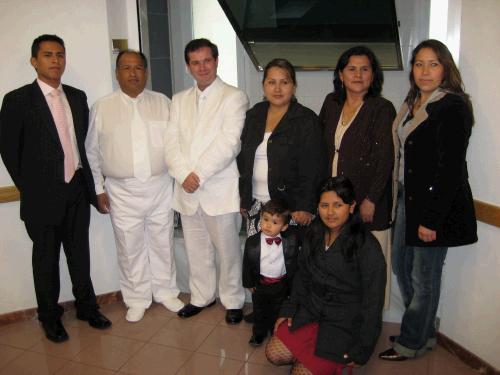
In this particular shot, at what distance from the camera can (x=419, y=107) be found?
196 cm

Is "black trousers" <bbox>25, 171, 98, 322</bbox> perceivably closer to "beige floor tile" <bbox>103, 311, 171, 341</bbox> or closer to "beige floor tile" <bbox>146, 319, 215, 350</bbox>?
"beige floor tile" <bbox>103, 311, 171, 341</bbox>

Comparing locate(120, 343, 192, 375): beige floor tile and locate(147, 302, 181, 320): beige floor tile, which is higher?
locate(147, 302, 181, 320): beige floor tile

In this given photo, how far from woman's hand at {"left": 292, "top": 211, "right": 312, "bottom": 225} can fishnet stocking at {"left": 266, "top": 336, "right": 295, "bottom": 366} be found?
21.4 inches

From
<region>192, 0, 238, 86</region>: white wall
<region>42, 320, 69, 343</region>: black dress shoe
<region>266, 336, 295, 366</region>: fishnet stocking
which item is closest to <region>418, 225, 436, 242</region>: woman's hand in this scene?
<region>266, 336, 295, 366</region>: fishnet stocking

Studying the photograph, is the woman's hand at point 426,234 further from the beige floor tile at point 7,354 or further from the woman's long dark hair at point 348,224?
the beige floor tile at point 7,354

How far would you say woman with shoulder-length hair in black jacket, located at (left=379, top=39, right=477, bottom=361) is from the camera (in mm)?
1834

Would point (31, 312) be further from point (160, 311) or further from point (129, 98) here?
point (129, 98)

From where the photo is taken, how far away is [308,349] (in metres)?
1.93

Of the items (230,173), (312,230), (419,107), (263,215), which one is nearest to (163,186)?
(230,173)

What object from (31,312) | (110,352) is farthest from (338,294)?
(31,312)

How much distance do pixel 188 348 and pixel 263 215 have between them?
32.2 inches

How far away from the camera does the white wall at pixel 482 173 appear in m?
1.95

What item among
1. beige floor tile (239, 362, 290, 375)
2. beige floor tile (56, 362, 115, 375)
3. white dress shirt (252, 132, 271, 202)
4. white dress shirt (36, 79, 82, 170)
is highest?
white dress shirt (36, 79, 82, 170)

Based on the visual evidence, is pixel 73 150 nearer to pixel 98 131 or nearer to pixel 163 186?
pixel 98 131
